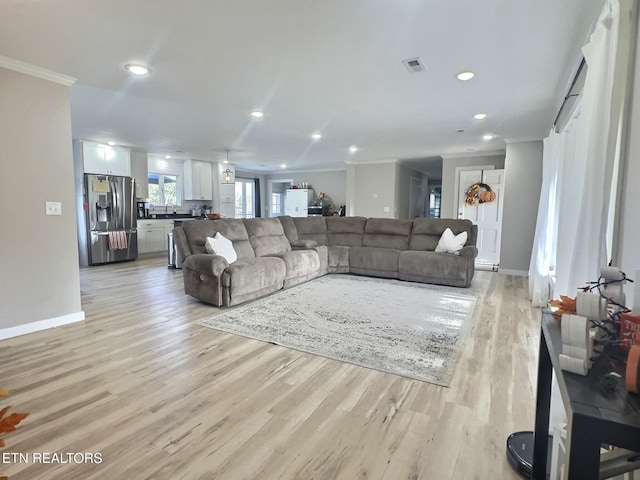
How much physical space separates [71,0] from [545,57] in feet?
10.7

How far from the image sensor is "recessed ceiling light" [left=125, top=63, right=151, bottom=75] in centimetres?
288

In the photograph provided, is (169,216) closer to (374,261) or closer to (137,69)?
(374,261)

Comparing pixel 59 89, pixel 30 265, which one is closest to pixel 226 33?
pixel 59 89

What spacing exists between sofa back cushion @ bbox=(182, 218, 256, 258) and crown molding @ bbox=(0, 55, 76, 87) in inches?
70.4

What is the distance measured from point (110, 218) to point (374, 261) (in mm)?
5084

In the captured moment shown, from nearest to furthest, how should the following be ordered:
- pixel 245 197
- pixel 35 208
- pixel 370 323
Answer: pixel 35 208 → pixel 370 323 → pixel 245 197

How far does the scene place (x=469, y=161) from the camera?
7148 mm

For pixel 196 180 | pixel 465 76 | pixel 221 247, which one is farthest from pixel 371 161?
pixel 465 76

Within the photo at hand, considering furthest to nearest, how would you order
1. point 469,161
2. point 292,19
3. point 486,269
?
point 469,161 < point 486,269 < point 292,19

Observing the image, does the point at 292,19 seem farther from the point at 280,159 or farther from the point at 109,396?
the point at 280,159

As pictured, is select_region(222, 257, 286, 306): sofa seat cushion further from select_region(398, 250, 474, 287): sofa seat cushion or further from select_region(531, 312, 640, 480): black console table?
select_region(531, 312, 640, 480): black console table

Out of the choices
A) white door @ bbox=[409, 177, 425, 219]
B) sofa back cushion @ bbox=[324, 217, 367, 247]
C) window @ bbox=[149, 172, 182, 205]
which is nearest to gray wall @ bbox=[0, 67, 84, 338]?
sofa back cushion @ bbox=[324, 217, 367, 247]

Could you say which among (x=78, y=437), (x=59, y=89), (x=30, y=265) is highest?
(x=59, y=89)

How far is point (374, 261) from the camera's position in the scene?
5516 mm
